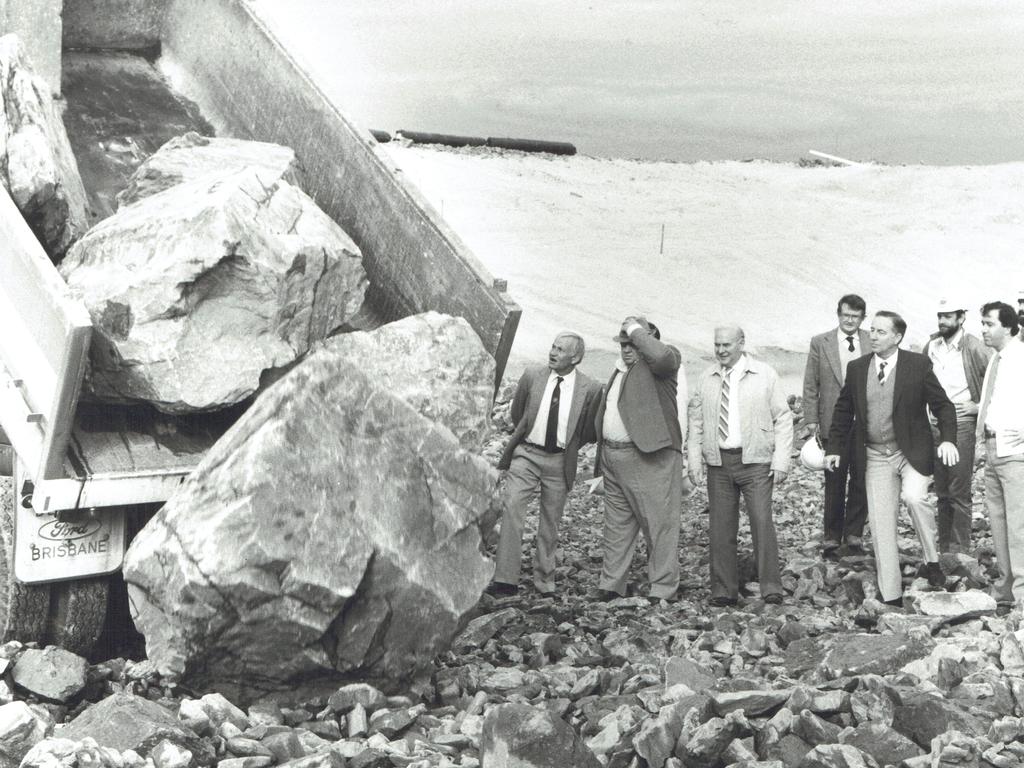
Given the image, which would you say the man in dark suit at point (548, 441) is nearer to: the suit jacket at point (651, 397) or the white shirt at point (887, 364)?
the suit jacket at point (651, 397)

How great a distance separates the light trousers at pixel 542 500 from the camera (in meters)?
7.68

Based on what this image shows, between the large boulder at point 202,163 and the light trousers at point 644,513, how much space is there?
2.38m

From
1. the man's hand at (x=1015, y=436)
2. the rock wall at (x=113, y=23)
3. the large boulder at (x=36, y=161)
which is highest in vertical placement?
the rock wall at (x=113, y=23)

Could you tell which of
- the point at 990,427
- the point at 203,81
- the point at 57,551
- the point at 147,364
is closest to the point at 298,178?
the point at 203,81

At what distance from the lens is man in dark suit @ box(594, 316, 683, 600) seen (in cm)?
753

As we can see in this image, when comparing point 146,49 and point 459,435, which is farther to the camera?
point 146,49

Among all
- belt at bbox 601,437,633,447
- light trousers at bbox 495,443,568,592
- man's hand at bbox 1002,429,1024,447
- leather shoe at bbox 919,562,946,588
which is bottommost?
leather shoe at bbox 919,562,946,588

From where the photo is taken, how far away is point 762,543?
7559mm

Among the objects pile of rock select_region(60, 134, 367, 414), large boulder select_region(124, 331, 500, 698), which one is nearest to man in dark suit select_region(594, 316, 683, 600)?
pile of rock select_region(60, 134, 367, 414)

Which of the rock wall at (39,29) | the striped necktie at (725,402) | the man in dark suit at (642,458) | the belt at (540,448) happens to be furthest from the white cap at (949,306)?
the rock wall at (39,29)

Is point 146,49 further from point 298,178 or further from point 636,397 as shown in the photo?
point 636,397

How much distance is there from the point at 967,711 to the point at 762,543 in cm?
270

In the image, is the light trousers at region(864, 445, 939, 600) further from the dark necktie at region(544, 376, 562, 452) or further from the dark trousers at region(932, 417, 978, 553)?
the dark necktie at region(544, 376, 562, 452)

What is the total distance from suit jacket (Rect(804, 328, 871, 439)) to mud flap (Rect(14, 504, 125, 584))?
4.80 metres
